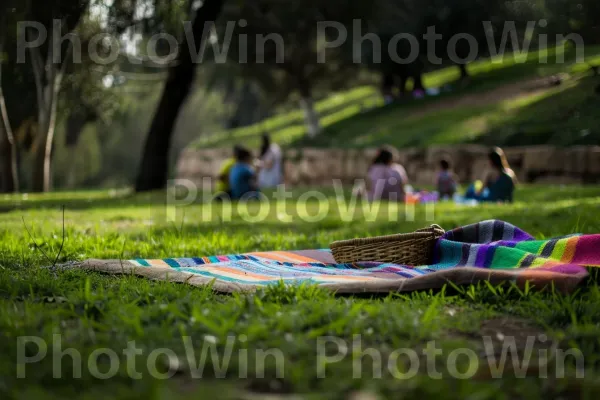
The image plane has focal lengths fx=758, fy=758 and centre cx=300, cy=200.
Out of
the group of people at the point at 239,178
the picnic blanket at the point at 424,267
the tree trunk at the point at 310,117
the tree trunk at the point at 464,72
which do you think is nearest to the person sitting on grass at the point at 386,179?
the group of people at the point at 239,178

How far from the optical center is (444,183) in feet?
46.5

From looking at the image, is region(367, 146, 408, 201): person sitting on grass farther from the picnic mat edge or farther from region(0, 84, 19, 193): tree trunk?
the picnic mat edge

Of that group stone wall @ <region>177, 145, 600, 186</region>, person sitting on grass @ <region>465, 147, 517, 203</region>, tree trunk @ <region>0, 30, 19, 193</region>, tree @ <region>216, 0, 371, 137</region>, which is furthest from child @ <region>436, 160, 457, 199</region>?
tree @ <region>216, 0, 371, 137</region>

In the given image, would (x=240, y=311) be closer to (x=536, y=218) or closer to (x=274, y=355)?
(x=274, y=355)

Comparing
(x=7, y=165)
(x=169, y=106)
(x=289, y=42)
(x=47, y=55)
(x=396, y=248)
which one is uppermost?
(x=289, y=42)

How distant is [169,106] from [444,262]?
41.2ft

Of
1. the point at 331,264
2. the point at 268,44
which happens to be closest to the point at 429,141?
the point at 268,44

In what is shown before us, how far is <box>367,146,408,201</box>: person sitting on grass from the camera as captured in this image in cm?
1324

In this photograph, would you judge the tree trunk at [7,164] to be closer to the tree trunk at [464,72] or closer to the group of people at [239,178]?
the group of people at [239,178]

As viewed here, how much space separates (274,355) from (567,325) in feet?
4.22

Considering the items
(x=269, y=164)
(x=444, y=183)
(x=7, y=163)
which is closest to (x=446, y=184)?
(x=444, y=183)

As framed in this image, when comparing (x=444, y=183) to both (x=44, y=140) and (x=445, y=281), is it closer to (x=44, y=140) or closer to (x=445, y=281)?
(x=44, y=140)

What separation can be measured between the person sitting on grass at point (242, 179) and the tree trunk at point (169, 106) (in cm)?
328

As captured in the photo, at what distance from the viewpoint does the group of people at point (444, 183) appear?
11.8 metres
